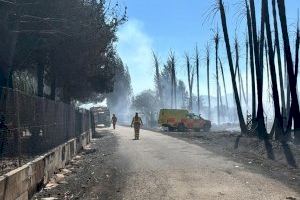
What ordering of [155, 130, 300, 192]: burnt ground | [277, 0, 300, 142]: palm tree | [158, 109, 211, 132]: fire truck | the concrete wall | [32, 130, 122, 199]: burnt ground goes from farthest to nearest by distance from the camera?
[158, 109, 211, 132]: fire truck
[277, 0, 300, 142]: palm tree
[155, 130, 300, 192]: burnt ground
[32, 130, 122, 199]: burnt ground
the concrete wall

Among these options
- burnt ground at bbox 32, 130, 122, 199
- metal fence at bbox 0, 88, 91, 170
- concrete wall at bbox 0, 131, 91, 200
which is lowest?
burnt ground at bbox 32, 130, 122, 199

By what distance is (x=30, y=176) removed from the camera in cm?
1022

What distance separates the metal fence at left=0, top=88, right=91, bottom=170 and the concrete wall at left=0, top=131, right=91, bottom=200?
0.79ft

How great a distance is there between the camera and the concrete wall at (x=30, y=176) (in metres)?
8.12

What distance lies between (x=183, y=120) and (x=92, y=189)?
128 feet

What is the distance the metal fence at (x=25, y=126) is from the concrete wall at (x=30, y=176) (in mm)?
240

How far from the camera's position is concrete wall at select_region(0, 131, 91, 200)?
320 inches

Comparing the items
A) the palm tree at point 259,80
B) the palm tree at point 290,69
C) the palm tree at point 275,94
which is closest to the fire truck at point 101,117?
the palm tree at point 259,80

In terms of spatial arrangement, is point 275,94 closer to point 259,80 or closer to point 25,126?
point 259,80

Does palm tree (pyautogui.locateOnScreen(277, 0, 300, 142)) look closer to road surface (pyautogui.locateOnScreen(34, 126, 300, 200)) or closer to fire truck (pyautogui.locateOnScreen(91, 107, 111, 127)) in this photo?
road surface (pyautogui.locateOnScreen(34, 126, 300, 200))

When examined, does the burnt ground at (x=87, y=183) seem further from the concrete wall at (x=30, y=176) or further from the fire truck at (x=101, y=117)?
the fire truck at (x=101, y=117)

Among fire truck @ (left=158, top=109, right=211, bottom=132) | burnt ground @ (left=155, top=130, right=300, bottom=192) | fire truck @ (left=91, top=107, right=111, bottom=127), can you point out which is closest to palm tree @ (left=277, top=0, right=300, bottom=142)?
burnt ground @ (left=155, top=130, right=300, bottom=192)

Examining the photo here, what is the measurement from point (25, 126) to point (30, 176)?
3.56 feet

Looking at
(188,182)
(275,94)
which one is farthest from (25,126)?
(275,94)
